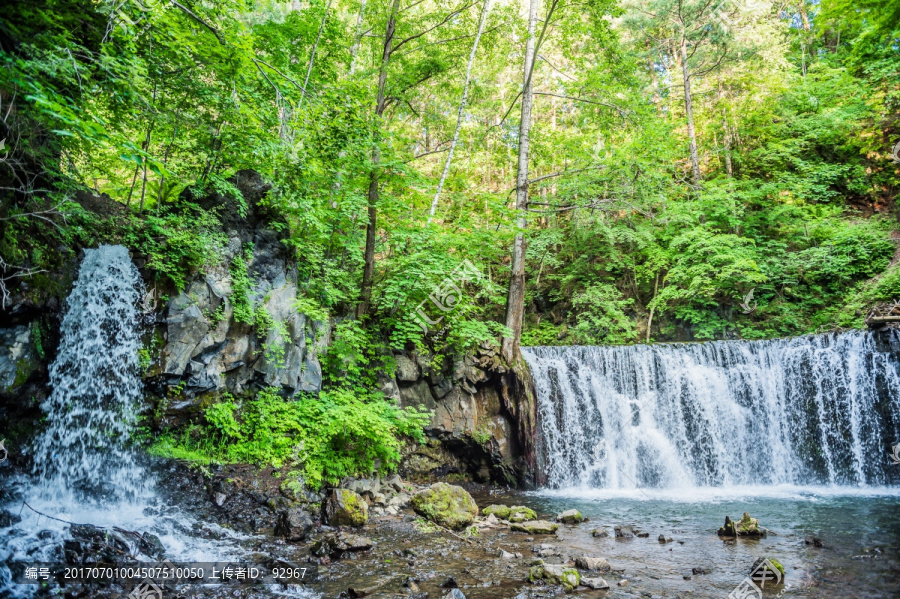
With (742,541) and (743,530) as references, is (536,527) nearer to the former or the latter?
(742,541)

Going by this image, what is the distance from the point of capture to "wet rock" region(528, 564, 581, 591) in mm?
4703

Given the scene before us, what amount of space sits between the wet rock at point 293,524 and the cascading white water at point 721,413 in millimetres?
6249

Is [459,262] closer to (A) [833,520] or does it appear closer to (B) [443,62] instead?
(B) [443,62]

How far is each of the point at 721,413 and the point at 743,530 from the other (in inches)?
214

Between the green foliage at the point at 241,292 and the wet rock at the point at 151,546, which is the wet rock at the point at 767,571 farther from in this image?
the green foliage at the point at 241,292

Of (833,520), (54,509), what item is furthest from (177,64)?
(833,520)

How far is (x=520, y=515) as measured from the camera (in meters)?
7.41

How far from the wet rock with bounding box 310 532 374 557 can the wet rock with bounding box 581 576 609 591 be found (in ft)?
8.55

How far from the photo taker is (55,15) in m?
3.77

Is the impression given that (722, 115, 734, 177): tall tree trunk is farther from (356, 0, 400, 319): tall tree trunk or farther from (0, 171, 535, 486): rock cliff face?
(356, 0, 400, 319): tall tree trunk

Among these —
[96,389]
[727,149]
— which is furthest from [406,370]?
[727,149]

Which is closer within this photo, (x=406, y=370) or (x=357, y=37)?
(x=406, y=370)

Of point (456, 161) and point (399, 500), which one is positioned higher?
point (456, 161)

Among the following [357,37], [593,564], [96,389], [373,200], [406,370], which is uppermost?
[357,37]
